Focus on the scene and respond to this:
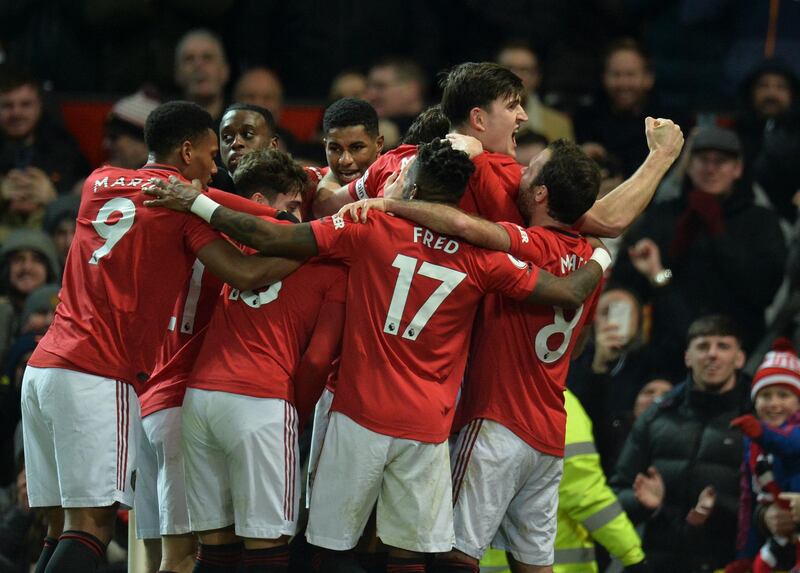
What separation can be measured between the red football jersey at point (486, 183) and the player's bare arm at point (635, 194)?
355 millimetres

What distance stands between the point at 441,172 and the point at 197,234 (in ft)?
3.64

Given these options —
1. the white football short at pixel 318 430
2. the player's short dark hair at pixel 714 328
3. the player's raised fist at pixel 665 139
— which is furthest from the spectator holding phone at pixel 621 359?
the white football short at pixel 318 430

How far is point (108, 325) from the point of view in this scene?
24.1 feet

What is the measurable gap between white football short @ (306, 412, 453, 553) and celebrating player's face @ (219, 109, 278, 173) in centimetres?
172

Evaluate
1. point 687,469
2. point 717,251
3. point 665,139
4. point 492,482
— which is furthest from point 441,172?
point 717,251

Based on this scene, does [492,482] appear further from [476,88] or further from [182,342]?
[476,88]

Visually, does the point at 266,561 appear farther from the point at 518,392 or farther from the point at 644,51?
the point at 644,51

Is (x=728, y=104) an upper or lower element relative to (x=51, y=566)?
upper

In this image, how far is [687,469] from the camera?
31.2ft

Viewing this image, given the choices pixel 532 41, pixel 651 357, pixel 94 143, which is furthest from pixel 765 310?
pixel 94 143

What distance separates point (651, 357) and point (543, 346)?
131 inches

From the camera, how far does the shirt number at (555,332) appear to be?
7.44 meters

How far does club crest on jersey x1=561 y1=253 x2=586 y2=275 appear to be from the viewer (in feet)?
24.5

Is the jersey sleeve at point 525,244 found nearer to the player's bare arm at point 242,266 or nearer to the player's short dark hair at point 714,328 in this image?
the player's bare arm at point 242,266
